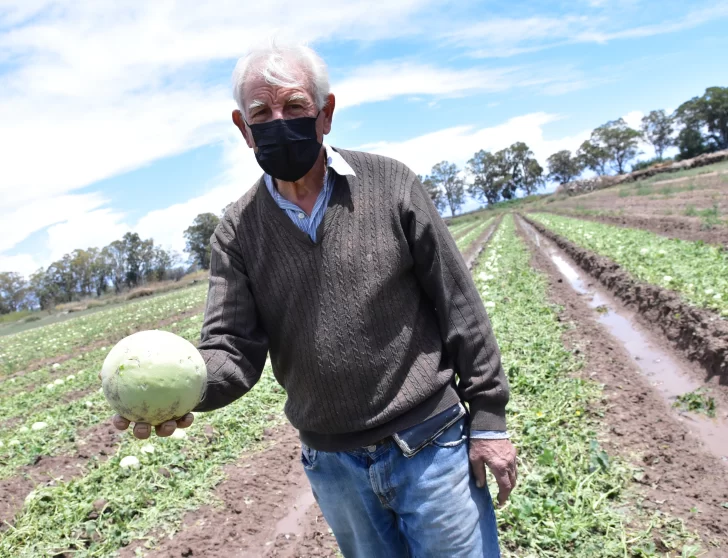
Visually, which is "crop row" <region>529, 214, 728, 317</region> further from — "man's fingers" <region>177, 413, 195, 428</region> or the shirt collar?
"man's fingers" <region>177, 413, 195, 428</region>

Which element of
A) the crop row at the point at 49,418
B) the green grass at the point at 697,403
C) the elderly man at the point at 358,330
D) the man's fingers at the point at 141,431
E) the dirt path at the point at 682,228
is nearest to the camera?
the man's fingers at the point at 141,431

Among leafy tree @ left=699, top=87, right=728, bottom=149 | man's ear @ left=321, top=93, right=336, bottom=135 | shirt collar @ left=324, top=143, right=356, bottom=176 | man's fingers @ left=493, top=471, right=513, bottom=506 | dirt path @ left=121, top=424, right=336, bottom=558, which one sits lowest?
dirt path @ left=121, top=424, right=336, bottom=558

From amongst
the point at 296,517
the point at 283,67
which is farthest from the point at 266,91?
the point at 296,517

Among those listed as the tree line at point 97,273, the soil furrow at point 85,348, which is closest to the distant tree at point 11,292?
the tree line at point 97,273

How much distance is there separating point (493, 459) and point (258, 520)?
9.73 ft

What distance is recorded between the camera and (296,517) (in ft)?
13.8

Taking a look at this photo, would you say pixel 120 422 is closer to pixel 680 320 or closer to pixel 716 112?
pixel 680 320

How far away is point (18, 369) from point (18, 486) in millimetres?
12587

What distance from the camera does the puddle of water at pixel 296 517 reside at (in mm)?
4023

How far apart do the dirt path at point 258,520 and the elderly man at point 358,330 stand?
83.7 inches

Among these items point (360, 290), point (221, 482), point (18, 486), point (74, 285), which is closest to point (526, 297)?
point (221, 482)

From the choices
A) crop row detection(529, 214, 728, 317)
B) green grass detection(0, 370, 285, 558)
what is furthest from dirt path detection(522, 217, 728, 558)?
green grass detection(0, 370, 285, 558)

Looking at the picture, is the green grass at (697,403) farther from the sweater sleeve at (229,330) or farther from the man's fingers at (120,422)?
the man's fingers at (120,422)

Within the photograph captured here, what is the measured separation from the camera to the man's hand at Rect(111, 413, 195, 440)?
5.51ft
